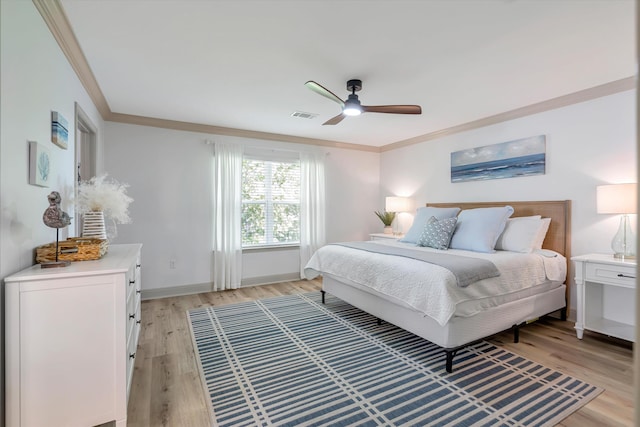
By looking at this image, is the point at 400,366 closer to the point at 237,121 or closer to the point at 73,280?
the point at 73,280

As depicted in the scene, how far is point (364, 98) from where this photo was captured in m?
3.26

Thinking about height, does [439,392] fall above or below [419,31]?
below

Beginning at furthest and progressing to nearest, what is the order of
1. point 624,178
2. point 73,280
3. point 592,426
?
point 624,178 → point 592,426 → point 73,280

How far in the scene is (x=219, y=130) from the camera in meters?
4.36

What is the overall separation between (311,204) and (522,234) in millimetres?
2999

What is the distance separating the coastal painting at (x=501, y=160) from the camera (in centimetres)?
341

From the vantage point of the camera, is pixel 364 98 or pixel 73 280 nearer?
pixel 73 280

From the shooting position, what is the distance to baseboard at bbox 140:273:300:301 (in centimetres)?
398

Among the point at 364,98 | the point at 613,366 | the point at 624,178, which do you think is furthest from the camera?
the point at 364,98

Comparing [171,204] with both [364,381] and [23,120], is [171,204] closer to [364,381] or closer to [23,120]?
[23,120]

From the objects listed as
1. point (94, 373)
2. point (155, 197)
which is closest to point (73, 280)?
point (94, 373)

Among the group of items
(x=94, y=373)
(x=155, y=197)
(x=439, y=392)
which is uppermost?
(x=155, y=197)

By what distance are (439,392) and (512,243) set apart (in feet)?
6.32

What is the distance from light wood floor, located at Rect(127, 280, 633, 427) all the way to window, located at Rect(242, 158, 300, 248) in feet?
5.31
